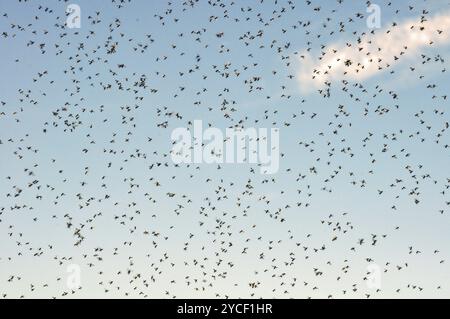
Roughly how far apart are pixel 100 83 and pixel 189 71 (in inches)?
140

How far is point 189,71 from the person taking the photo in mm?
27578
